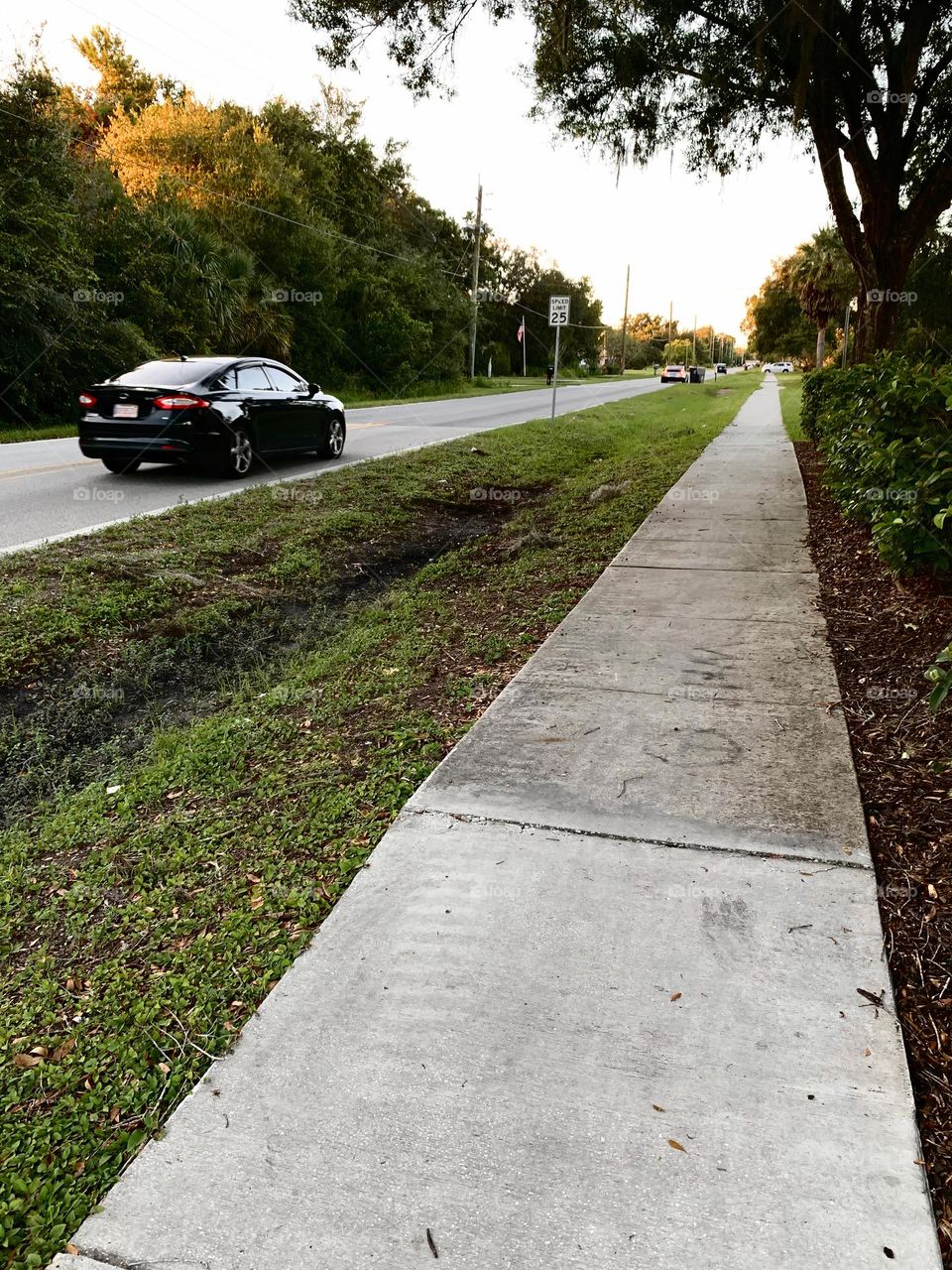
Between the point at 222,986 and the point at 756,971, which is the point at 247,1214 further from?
the point at 756,971

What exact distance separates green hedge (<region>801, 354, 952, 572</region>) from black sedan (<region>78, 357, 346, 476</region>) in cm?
729

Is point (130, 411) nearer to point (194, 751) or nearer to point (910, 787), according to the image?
point (194, 751)

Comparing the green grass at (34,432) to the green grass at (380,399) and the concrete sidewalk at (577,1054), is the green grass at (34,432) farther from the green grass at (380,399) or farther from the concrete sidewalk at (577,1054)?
the concrete sidewalk at (577,1054)

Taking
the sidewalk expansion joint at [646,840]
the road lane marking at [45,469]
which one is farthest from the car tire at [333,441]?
the sidewalk expansion joint at [646,840]

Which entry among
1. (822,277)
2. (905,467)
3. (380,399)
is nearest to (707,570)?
(905,467)

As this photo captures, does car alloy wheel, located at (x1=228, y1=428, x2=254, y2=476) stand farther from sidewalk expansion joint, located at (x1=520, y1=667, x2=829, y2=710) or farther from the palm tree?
the palm tree

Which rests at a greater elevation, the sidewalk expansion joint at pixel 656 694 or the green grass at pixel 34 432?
the green grass at pixel 34 432

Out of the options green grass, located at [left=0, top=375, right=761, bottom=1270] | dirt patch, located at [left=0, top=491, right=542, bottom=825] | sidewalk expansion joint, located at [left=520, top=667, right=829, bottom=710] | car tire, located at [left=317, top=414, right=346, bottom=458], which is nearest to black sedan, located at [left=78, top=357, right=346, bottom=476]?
car tire, located at [left=317, top=414, right=346, bottom=458]

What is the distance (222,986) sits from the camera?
2.57 m

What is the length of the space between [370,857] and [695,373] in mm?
68985

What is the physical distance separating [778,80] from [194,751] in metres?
12.6

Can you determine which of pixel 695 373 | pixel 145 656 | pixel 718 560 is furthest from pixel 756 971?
pixel 695 373

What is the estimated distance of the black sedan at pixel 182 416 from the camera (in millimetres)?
10953

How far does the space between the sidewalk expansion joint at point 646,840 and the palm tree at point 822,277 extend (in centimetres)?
4862
